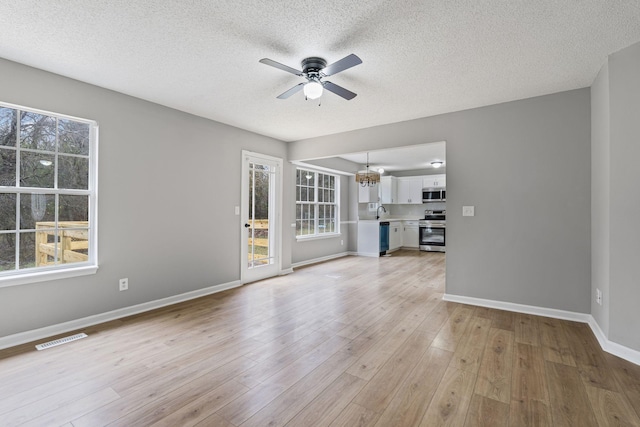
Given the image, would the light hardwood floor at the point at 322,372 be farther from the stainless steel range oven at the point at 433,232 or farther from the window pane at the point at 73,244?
the stainless steel range oven at the point at 433,232

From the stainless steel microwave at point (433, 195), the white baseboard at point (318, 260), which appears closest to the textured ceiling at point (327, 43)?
the white baseboard at point (318, 260)

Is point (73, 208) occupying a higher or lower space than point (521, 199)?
lower

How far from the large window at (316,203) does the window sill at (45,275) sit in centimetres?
386

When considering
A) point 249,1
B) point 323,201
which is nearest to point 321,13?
point 249,1

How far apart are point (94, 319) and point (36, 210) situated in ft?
3.95

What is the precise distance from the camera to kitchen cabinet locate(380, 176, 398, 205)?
878cm

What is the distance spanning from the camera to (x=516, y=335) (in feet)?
9.44

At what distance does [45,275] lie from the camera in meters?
2.80

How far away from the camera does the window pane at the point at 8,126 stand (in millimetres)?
2653

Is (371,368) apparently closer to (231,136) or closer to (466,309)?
(466,309)

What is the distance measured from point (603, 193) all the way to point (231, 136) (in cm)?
444

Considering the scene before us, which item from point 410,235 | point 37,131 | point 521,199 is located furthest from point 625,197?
point 410,235

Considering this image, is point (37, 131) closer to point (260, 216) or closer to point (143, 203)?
point (143, 203)

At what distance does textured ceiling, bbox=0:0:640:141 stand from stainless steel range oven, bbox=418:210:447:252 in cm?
525
